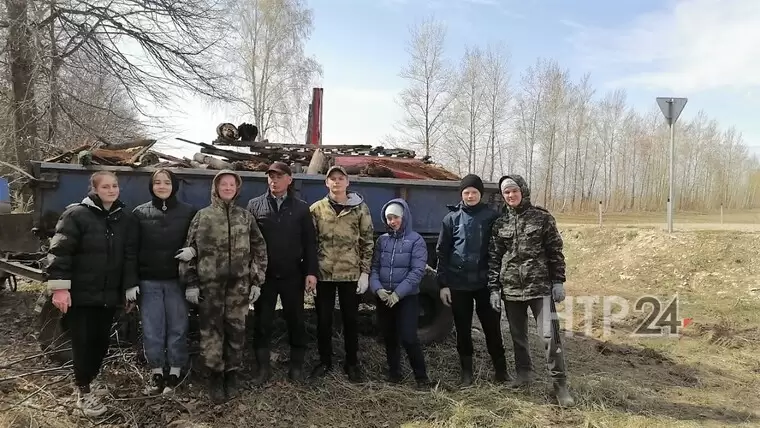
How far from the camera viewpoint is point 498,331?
170 inches

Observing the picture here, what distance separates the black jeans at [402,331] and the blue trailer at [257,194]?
60cm

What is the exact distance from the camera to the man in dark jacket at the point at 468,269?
13.6 ft

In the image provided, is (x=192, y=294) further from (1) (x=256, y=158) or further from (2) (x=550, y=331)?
(2) (x=550, y=331)

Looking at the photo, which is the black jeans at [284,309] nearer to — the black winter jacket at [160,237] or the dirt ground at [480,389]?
the dirt ground at [480,389]

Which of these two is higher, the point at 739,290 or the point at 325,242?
the point at 325,242

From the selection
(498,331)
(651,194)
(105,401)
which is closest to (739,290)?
(498,331)

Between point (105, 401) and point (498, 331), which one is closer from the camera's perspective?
point (105, 401)

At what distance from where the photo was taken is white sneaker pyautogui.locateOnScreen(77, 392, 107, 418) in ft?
11.1

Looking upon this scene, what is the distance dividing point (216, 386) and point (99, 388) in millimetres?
810

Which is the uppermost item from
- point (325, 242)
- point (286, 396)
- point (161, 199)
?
point (161, 199)

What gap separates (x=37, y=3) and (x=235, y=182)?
9585 millimetres

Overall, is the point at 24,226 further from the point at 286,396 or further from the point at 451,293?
the point at 451,293

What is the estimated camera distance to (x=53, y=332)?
430cm

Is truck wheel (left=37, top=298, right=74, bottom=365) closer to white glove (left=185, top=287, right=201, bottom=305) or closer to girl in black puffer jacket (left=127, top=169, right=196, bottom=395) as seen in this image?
girl in black puffer jacket (left=127, top=169, right=196, bottom=395)
